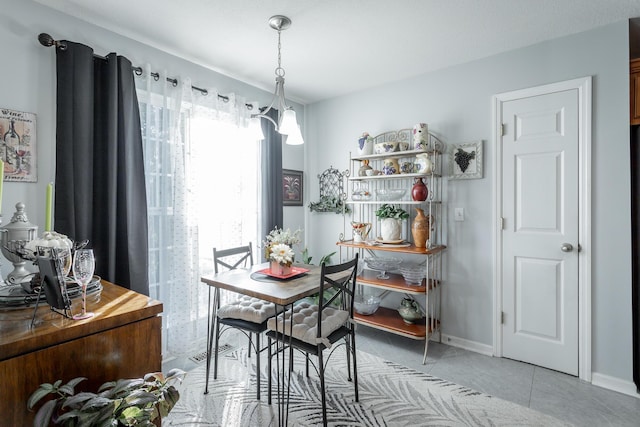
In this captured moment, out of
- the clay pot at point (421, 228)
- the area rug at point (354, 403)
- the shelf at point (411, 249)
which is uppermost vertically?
the clay pot at point (421, 228)

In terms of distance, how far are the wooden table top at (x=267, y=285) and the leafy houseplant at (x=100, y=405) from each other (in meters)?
0.75

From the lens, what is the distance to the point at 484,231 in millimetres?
2699

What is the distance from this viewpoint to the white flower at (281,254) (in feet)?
6.52

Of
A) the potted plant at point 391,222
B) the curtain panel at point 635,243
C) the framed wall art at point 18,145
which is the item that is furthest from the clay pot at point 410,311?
the framed wall art at point 18,145

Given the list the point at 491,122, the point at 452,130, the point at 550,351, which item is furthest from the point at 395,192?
the point at 550,351

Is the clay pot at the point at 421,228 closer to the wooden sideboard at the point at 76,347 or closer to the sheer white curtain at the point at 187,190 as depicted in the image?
the sheer white curtain at the point at 187,190

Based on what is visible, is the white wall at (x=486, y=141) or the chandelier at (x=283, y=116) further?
the white wall at (x=486, y=141)

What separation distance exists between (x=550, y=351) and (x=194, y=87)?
367 cm

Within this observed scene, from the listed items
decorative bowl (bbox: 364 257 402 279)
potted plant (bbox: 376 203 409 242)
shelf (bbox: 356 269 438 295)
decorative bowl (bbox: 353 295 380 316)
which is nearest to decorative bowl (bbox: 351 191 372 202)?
potted plant (bbox: 376 203 409 242)

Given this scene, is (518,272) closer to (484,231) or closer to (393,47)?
(484,231)

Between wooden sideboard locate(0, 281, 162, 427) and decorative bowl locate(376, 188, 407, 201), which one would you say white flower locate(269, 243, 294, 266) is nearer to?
wooden sideboard locate(0, 281, 162, 427)

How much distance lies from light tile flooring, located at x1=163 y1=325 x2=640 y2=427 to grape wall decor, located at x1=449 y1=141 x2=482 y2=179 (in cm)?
159

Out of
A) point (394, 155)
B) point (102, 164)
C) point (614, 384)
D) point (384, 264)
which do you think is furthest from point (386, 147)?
point (614, 384)

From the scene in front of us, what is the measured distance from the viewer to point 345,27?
219 centimetres
